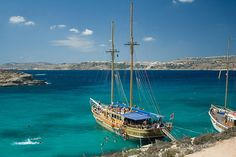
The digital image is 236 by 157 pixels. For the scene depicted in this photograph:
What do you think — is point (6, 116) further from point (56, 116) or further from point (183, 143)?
point (183, 143)

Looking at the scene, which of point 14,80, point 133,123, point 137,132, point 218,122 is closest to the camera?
point 137,132

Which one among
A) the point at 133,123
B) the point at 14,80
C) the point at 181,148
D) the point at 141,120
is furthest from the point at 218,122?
the point at 14,80

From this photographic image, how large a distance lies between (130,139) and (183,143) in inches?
459

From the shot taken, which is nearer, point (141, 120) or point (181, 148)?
point (181, 148)

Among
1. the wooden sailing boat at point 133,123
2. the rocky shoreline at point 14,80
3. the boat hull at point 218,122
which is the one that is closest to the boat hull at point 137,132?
the wooden sailing boat at point 133,123

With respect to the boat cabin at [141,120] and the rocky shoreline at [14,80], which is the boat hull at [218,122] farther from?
the rocky shoreline at [14,80]

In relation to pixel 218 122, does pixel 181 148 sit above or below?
above

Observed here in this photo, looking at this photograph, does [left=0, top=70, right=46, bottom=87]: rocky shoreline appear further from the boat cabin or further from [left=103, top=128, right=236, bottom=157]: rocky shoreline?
[left=103, top=128, right=236, bottom=157]: rocky shoreline

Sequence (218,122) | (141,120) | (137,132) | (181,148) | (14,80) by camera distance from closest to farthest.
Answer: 1. (181,148)
2. (137,132)
3. (141,120)
4. (218,122)
5. (14,80)

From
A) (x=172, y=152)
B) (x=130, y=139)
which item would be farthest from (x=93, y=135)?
(x=172, y=152)

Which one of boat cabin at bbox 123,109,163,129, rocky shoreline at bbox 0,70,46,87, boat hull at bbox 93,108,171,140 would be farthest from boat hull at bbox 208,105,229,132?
rocky shoreline at bbox 0,70,46,87

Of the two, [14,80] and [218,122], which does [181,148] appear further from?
[14,80]

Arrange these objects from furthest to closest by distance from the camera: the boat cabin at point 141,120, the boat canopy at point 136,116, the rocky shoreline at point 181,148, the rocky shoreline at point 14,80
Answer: the rocky shoreline at point 14,80
the boat canopy at point 136,116
the boat cabin at point 141,120
the rocky shoreline at point 181,148

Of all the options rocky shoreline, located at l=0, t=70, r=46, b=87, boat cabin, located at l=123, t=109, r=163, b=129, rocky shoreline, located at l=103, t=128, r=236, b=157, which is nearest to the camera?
rocky shoreline, located at l=103, t=128, r=236, b=157
